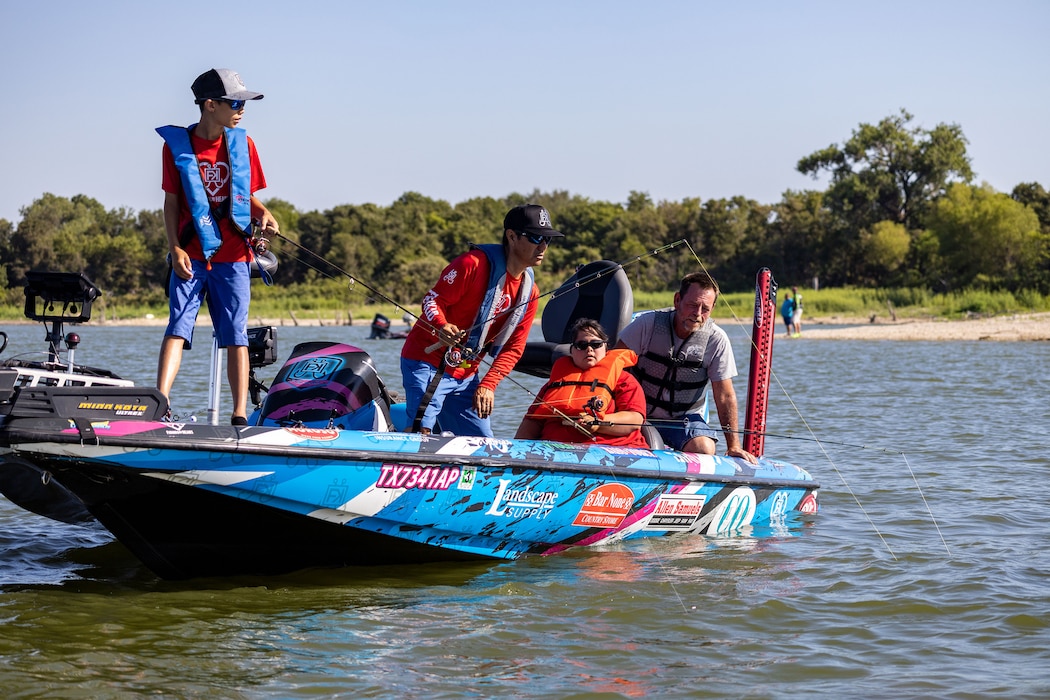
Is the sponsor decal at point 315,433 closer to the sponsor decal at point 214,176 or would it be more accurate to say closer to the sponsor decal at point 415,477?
the sponsor decal at point 415,477

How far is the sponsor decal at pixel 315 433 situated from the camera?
5020 mm

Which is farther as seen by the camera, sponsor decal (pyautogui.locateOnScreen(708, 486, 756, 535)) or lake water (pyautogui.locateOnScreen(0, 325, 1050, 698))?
sponsor decal (pyautogui.locateOnScreen(708, 486, 756, 535))

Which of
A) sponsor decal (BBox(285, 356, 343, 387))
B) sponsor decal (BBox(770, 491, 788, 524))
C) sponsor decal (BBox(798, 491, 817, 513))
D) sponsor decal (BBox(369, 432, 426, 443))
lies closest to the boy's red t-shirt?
sponsor decal (BBox(285, 356, 343, 387))

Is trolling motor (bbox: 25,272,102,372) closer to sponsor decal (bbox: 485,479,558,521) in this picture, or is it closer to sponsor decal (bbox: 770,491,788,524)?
sponsor decal (bbox: 485,479,558,521)

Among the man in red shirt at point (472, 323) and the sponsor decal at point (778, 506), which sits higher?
the man in red shirt at point (472, 323)

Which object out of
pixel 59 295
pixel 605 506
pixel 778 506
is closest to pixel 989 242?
pixel 778 506

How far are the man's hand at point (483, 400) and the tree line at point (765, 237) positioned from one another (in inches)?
1691

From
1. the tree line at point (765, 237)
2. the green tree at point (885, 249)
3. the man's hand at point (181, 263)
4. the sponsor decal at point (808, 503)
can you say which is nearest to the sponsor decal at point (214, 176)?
the man's hand at point (181, 263)

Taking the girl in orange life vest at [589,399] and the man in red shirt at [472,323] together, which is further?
the girl in orange life vest at [589,399]

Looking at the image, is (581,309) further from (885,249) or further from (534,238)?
(885,249)

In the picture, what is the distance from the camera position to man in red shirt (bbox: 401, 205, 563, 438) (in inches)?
221

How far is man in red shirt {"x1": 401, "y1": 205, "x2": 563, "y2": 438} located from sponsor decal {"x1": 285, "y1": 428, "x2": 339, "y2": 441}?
63 cm

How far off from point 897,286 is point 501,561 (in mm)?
50028

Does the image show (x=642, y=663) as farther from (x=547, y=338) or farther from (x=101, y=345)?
(x=101, y=345)
